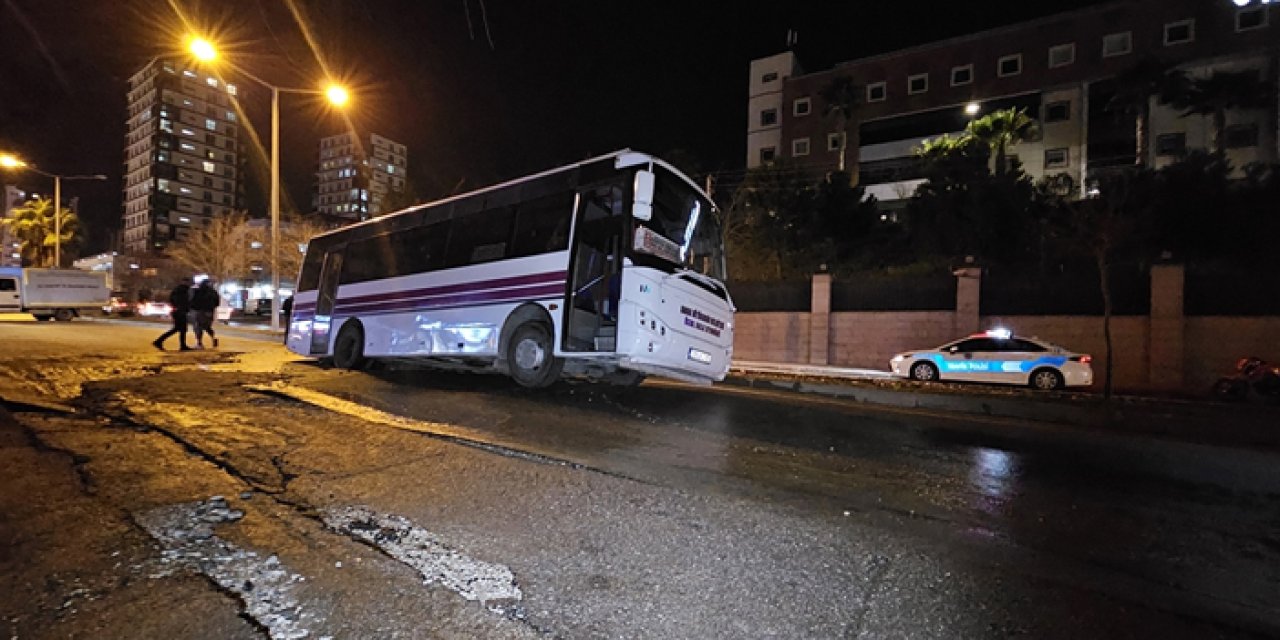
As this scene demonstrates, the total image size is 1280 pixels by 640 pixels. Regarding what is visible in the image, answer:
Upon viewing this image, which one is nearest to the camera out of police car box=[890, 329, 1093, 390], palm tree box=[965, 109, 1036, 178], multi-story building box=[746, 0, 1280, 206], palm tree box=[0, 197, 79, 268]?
police car box=[890, 329, 1093, 390]

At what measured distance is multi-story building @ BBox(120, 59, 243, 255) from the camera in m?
102

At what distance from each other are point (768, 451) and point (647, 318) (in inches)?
110

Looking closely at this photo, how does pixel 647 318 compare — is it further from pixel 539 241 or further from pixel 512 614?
pixel 512 614

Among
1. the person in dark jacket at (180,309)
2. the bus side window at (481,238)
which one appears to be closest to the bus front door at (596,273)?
the bus side window at (481,238)

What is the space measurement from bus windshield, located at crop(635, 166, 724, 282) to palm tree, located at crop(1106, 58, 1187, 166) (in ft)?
111

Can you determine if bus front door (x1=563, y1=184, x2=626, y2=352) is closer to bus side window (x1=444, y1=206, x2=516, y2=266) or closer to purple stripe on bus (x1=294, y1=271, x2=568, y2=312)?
purple stripe on bus (x1=294, y1=271, x2=568, y2=312)

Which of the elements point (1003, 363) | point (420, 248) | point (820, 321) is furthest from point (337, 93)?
point (1003, 363)

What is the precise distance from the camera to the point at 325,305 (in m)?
14.1

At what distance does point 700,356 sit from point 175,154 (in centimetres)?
12544

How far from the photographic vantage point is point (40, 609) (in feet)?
9.37

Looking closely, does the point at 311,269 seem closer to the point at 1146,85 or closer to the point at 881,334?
the point at 881,334

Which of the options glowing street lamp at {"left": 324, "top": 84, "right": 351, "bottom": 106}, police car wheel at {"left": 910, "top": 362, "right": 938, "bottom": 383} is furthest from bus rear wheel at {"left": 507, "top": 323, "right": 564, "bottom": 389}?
glowing street lamp at {"left": 324, "top": 84, "right": 351, "bottom": 106}

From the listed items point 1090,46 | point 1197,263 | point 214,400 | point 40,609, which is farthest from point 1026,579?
point 1090,46

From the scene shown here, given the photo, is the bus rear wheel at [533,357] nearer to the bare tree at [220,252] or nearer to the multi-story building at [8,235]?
the bare tree at [220,252]
